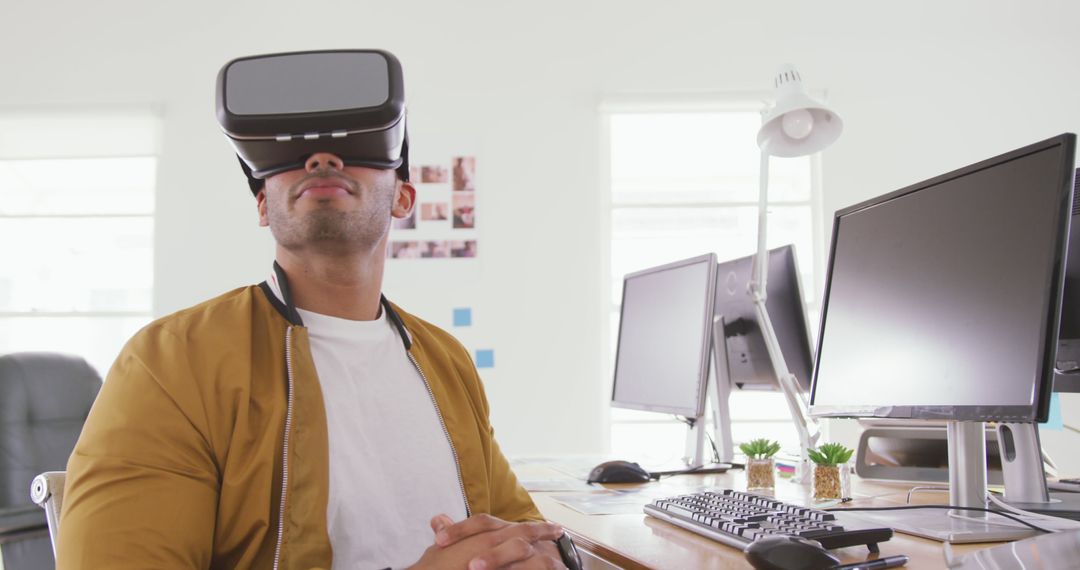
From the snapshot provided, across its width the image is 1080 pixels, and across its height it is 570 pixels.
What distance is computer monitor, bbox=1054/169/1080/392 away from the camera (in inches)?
56.3

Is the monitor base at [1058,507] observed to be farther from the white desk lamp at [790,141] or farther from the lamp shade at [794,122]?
the lamp shade at [794,122]

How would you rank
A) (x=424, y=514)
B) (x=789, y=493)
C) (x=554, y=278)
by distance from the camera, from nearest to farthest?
(x=424, y=514) < (x=789, y=493) < (x=554, y=278)

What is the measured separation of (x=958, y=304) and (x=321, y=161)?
99cm

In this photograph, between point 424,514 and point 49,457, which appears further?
point 49,457

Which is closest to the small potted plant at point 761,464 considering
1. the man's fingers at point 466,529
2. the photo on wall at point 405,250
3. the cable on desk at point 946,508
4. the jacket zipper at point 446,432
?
the cable on desk at point 946,508

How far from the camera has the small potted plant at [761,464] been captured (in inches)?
66.7

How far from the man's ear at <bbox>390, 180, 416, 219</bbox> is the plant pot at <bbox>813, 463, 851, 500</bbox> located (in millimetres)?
925

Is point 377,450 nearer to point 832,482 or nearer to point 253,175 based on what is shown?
point 253,175

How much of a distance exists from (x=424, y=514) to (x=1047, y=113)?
4.18 meters

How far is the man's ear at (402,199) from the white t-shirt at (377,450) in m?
0.22

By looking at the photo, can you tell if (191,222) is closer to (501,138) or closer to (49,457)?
(501,138)

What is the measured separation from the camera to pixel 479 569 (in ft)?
3.41

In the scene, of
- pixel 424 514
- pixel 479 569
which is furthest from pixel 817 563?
pixel 424 514

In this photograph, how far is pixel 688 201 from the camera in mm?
4305
